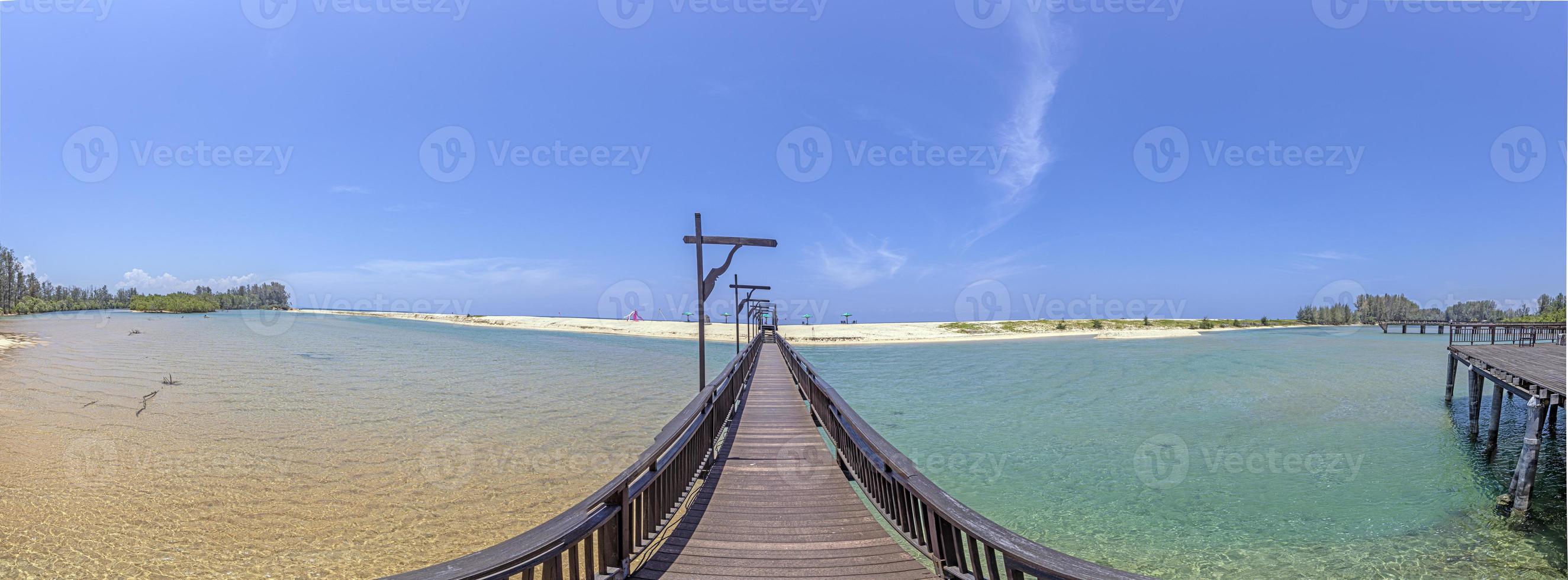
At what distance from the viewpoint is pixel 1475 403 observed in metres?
17.0

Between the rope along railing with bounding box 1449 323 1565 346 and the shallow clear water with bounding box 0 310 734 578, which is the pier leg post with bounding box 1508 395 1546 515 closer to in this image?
the rope along railing with bounding box 1449 323 1565 346

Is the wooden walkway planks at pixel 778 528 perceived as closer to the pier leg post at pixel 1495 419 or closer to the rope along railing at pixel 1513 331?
the pier leg post at pixel 1495 419

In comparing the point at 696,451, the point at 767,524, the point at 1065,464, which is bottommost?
the point at 1065,464

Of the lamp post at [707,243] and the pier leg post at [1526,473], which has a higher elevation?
the lamp post at [707,243]

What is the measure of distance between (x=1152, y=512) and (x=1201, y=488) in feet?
7.92

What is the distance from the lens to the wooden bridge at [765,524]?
2.91 m

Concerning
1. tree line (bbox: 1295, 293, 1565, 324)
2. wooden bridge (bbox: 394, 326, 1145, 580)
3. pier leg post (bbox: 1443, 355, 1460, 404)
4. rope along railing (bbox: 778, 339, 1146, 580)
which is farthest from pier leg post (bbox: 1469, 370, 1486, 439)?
tree line (bbox: 1295, 293, 1565, 324)

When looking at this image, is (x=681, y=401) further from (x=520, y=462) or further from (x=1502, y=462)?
(x=1502, y=462)

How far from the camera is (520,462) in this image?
454 inches

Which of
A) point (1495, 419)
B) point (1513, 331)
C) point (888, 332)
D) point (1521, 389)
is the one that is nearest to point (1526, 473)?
point (1521, 389)

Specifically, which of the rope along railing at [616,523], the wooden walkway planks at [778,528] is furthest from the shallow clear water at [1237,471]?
the rope along railing at [616,523]

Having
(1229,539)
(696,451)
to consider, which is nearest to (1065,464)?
(1229,539)

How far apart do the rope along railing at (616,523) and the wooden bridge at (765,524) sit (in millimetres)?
11

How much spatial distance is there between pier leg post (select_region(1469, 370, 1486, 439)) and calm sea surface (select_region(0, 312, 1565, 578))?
0.64m
